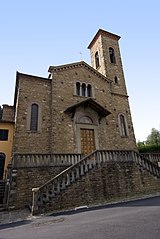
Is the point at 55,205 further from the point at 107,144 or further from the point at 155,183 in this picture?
the point at 107,144

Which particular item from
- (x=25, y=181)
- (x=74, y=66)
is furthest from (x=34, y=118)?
(x=74, y=66)

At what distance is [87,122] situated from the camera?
48.1 ft

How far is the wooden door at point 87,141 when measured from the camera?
13.8 meters

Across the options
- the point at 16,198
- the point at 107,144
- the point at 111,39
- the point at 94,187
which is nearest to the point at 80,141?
the point at 107,144

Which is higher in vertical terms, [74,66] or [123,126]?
[74,66]

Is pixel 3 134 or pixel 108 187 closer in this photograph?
pixel 108 187

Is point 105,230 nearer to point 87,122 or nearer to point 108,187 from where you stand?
point 108,187

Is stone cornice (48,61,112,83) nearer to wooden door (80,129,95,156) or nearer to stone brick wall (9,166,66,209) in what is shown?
wooden door (80,129,95,156)

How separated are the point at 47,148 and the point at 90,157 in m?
4.83

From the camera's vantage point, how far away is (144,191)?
30.8ft

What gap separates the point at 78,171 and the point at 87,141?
5.95 meters

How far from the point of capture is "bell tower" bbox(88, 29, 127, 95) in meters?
18.3

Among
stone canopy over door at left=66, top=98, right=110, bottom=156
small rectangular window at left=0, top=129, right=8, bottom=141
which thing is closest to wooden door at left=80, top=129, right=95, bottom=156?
stone canopy over door at left=66, top=98, right=110, bottom=156

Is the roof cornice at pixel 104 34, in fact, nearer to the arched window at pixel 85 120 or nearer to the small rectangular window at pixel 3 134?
the arched window at pixel 85 120
